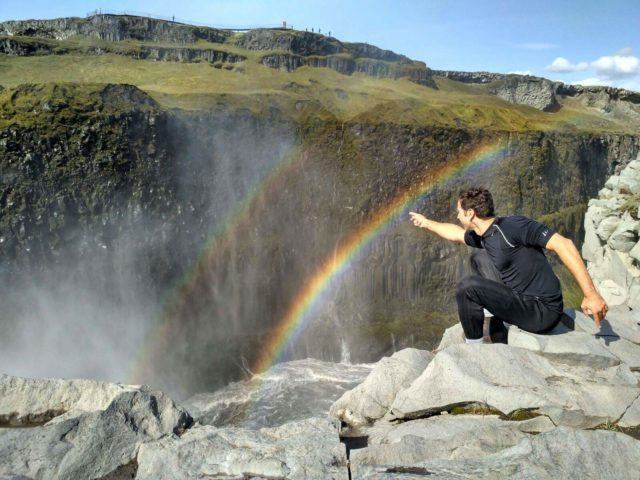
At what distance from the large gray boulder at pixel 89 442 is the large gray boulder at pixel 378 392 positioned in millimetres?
2332

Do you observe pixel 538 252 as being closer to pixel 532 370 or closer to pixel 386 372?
pixel 532 370

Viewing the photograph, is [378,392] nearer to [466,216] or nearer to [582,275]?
Result: [466,216]

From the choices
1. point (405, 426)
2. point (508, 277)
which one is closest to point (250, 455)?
point (405, 426)

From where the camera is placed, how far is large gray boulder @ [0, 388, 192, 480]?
14.3 ft

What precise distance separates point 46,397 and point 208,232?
22.1m

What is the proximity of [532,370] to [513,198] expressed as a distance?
30088 mm

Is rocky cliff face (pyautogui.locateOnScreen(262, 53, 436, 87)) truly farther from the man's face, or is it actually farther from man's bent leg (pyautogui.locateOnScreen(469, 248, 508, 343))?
the man's face

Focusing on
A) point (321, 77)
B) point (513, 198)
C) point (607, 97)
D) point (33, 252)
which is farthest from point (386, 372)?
point (607, 97)

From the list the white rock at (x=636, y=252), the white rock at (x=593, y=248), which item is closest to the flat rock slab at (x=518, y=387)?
the white rock at (x=636, y=252)

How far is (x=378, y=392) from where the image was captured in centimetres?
664

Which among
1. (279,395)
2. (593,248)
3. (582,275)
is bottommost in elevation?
(279,395)

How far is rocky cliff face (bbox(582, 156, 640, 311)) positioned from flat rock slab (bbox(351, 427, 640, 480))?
14884mm

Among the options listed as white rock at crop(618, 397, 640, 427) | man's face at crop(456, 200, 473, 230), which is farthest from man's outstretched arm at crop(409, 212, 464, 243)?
white rock at crop(618, 397, 640, 427)

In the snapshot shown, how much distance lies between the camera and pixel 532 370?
593 centimetres
